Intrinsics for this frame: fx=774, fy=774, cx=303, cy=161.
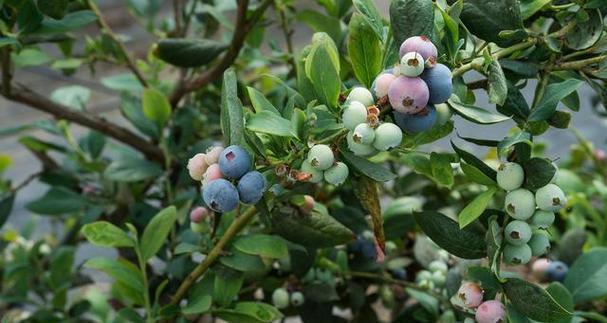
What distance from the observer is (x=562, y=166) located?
1.23 m

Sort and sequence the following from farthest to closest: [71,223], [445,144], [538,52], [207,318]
→ 1. [445,144]
2. [71,223]
3. [207,318]
4. [538,52]

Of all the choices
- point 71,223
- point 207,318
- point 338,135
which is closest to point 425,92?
point 338,135

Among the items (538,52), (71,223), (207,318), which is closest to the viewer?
(538,52)

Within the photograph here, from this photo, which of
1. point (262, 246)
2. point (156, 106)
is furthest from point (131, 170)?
point (262, 246)

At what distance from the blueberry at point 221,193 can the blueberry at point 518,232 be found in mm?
166

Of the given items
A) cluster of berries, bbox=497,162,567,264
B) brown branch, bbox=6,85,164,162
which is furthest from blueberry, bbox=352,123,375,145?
brown branch, bbox=6,85,164,162

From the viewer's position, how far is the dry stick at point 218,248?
1.84 ft

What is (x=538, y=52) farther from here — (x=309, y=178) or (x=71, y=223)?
(x=71, y=223)

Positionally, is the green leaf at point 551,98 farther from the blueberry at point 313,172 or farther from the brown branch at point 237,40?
the brown branch at point 237,40

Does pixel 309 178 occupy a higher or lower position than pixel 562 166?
higher

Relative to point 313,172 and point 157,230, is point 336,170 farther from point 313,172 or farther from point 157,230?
point 157,230

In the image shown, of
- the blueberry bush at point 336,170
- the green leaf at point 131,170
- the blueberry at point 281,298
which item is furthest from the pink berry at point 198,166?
the green leaf at point 131,170

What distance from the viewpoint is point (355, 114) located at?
1.31ft

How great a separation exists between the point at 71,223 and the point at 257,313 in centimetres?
64
